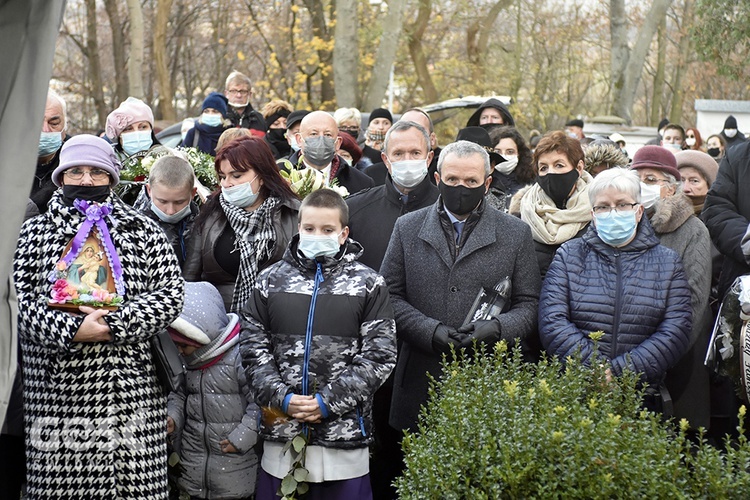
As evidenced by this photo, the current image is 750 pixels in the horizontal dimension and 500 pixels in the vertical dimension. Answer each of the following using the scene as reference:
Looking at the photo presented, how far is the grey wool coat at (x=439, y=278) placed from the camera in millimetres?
5766

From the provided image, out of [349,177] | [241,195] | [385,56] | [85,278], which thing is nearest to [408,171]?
[241,195]

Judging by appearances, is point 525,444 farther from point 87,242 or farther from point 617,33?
point 617,33

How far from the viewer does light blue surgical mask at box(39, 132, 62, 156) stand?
6910 millimetres

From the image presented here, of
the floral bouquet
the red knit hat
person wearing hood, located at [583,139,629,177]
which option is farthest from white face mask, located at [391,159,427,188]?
person wearing hood, located at [583,139,629,177]

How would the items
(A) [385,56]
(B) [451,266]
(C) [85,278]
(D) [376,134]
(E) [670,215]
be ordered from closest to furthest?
(C) [85,278], (B) [451,266], (E) [670,215], (D) [376,134], (A) [385,56]

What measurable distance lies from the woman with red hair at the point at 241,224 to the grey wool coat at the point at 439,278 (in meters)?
0.71

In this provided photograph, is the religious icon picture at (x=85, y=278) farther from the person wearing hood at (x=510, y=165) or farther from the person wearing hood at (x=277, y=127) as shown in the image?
the person wearing hood at (x=277, y=127)

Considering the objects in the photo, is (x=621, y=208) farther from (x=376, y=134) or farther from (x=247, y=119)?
(x=247, y=119)

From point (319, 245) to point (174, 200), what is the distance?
1.36 metres

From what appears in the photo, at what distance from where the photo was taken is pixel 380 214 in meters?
6.58

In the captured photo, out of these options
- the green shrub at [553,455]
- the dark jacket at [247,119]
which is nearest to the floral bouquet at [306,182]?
the green shrub at [553,455]

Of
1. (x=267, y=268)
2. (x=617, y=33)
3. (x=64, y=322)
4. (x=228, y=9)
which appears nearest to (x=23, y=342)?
(x=64, y=322)

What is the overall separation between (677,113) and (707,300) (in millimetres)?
35897

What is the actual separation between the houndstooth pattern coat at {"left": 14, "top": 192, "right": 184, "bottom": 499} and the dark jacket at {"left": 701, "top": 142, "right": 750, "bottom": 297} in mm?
3318
